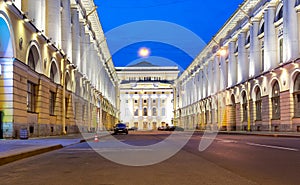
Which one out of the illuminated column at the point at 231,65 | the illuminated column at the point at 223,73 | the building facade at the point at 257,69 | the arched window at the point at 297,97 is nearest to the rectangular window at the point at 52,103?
the building facade at the point at 257,69

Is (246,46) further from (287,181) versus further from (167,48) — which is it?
(287,181)

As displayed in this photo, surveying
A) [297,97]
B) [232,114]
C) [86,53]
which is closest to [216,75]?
[232,114]

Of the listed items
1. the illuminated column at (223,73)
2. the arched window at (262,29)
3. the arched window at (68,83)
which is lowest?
the arched window at (68,83)

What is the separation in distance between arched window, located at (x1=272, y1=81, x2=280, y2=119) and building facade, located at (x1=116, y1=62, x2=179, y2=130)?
104m

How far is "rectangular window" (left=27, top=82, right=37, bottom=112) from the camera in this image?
30.7 metres

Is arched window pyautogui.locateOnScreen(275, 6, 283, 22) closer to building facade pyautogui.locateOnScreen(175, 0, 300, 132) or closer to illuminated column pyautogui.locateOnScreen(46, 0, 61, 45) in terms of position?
building facade pyautogui.locateOnScreen(175, 0, 300, 132)

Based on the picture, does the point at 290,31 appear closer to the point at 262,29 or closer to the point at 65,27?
the point at 262,29

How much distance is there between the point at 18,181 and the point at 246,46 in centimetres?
5328

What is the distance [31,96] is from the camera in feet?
104

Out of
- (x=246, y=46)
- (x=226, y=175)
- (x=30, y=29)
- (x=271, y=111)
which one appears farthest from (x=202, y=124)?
(x=226, y=175)

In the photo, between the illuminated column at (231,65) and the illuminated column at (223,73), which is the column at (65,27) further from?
the illuminated column at (223,73)

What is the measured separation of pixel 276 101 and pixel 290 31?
8.59 metres

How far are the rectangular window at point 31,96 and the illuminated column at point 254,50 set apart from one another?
30079 mm

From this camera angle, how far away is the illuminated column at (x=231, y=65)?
65312 millimetres
